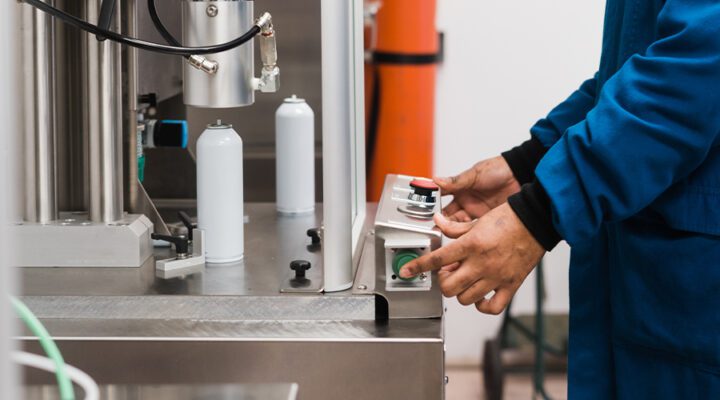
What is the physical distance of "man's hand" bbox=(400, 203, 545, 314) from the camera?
112 cm

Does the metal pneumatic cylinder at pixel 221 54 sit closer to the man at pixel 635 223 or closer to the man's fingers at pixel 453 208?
the man at pixel 635 223

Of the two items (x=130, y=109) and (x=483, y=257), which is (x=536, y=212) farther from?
(x=130, y=109)

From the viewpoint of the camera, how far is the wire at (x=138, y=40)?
3.45 ft

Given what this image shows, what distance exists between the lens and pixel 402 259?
113cm

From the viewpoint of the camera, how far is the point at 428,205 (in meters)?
1.25

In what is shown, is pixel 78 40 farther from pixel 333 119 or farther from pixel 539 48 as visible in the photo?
pixel 539 48

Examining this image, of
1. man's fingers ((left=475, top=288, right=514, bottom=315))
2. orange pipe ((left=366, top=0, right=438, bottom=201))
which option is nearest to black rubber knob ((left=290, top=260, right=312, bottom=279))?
man's fingers ((left=475, top=288, right=514, bottom=315))

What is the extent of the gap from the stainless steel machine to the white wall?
1580 millimetres

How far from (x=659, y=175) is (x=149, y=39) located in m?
0.79

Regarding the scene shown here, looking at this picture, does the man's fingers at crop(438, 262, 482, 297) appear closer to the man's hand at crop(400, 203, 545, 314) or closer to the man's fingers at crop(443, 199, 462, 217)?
the man's hand at crop(400, 203, 545, 314)

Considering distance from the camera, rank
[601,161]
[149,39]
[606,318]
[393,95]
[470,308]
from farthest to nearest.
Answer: [470,308] < [393,95] < [149,39] < [606,318] < [601,161]

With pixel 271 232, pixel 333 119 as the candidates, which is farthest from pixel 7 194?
pixel 271 232

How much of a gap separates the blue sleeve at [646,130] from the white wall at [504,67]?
182cm

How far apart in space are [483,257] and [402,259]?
96 mm
